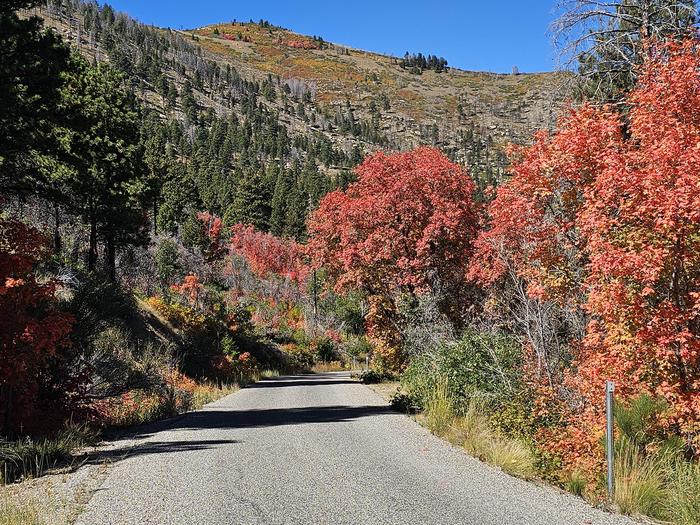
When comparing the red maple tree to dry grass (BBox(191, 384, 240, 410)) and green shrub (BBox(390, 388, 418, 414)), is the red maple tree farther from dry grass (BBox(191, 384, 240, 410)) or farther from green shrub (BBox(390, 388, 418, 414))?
dry grass (BBox(191, 384, 240, 410))

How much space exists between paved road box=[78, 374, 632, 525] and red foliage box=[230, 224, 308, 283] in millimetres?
53215

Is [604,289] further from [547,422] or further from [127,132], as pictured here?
[127,132]

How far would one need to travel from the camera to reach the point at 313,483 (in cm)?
712

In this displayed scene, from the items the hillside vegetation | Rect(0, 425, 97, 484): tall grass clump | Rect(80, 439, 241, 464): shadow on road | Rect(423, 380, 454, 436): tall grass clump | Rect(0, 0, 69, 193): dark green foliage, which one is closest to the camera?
the hillside vegetation

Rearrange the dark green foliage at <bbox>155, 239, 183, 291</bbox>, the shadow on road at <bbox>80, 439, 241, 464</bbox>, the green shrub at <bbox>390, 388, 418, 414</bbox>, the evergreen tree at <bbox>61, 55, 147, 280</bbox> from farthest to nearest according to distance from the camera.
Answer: the dark green foliage at <bbox>155, 239, 183, 291</bbox>, the evergreen tree at <bbox>61, 55, 147, 280</bbox>, the green shrub at <bbox>390, 388, 418, 414</bbox>, the shadow on road at <bbox>80, 439, 241, 464</bbox>

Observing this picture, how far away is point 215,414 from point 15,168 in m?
8.28

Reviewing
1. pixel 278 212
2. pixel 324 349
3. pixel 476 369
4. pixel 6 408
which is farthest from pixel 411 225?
pixel 278 212

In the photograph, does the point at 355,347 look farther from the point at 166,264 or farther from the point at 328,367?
the point at 166,264

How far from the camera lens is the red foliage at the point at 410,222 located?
18.7 m

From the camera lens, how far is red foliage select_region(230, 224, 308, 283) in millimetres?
64938

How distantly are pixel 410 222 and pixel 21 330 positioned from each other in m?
12.3

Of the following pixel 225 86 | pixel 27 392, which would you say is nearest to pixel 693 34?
pixel 27 392

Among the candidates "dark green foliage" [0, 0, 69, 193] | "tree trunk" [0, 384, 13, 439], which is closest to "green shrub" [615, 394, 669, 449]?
"tree trunk" [0, 384, 13, 439]

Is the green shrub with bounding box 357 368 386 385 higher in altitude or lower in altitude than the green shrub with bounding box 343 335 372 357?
higher
